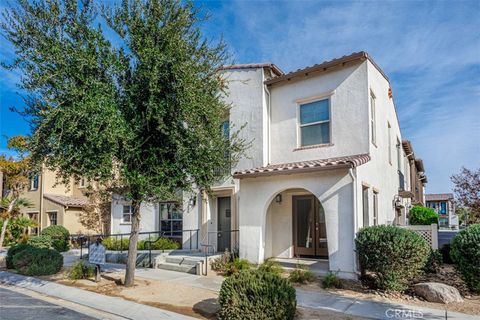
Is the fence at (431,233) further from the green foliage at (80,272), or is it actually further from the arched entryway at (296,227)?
the green foliage at (80,272)

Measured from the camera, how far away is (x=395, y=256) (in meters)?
8.85

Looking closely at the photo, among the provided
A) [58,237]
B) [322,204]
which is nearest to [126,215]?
[58,237]

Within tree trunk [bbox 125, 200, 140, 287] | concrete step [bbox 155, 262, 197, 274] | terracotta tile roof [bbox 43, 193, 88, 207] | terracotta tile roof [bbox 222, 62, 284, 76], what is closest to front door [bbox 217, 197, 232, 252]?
concrete step [bbox 155, 262, 197, 274]

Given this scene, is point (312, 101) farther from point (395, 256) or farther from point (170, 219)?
point (170, 219)

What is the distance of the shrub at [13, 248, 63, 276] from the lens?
12.3m

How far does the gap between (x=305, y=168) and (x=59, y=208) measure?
21.0 m

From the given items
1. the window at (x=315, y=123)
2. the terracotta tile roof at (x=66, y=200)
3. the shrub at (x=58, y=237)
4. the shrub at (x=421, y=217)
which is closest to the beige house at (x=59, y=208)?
the terracotta tile roof at (x=66, y=200)

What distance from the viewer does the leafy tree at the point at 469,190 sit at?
48.6 feet

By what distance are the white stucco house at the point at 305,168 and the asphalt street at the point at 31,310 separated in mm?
5225

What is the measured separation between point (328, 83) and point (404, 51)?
294 cm

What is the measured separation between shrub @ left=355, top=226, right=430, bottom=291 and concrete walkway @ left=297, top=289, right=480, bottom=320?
891 millimetres

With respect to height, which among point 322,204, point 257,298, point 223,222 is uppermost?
point 322,204

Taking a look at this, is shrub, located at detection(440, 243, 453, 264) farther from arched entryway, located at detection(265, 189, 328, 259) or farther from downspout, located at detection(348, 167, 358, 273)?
downspout, located at detection(348, 167, 358, 273)

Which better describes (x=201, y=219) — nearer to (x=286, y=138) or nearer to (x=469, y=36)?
(x=286, y=138)
